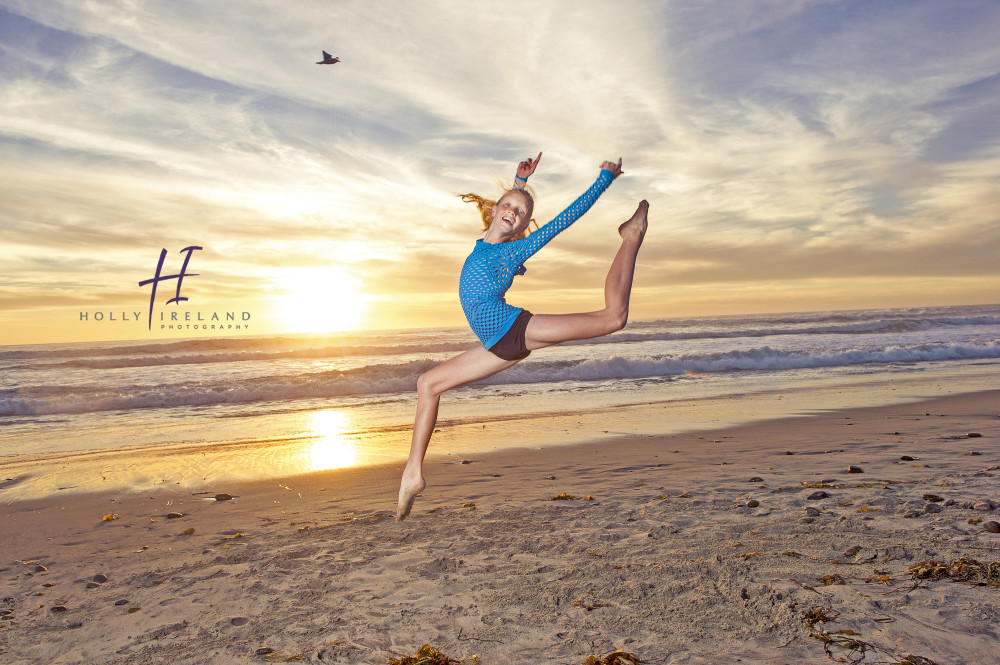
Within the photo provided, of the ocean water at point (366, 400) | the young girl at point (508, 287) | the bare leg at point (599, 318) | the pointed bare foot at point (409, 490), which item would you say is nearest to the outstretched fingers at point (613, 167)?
the young girl at point (508, 287)

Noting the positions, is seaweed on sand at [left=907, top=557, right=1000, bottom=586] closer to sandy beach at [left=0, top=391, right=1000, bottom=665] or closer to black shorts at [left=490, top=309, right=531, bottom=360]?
sandy beach at [left=0, top=391, right=1000, bottom=665]

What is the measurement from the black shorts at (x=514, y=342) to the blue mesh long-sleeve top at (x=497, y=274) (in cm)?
3

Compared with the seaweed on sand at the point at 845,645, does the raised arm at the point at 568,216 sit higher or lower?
higher

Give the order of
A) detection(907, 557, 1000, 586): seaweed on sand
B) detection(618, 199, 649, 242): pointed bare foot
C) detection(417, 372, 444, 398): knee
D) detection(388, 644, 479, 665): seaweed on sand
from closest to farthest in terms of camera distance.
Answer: detection(388, 644, 479, 665): seaweed on sand, detection(907, 557, 1000, 586): seaweed on sand, detection(618, 199, 649, 242): pointed bare foot, detection(417, 372, 444, 398): knee

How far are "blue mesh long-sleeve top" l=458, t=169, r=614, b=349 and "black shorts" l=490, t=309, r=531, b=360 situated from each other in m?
0.03

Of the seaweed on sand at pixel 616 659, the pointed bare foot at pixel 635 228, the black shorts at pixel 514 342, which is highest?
the pointed bare foot at pixel 635 228

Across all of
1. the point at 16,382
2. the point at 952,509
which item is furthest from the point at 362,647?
the point at 16,382

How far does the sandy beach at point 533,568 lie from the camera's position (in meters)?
3.25

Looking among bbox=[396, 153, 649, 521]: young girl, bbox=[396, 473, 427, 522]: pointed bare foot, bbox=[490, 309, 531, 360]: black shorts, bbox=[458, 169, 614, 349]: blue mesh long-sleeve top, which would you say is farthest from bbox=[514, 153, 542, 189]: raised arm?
bbox=[396, 473, 427, 522]: pointed bare foot

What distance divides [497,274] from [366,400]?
1327 centimetres

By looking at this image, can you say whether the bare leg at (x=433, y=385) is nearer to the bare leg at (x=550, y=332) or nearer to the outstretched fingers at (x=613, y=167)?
the bare leg at (x=550, y=332)

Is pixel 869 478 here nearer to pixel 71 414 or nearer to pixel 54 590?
pixel 54 590

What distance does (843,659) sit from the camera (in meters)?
2.91

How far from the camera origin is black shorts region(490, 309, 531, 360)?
4023 millimetres
